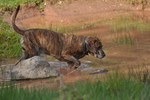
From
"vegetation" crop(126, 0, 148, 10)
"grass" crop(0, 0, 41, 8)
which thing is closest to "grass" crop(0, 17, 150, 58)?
"vegetation" crop(126, 0, 148, 10)

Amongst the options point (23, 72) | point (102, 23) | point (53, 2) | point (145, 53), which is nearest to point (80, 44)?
point (23, 72)

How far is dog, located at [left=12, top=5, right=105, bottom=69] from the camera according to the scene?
1137 centimetres

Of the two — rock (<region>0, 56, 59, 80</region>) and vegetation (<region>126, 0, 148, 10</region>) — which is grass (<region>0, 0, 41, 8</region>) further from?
rock (<region>0, 56, 59, 80</region>)

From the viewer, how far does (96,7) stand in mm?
20531

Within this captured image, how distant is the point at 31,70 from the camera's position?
10781mm

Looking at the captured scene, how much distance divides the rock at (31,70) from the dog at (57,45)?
417 millimetres

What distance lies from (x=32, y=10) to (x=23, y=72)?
10.5 m

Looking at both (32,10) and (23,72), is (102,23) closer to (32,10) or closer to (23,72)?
(32,10)

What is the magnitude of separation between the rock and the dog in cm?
42

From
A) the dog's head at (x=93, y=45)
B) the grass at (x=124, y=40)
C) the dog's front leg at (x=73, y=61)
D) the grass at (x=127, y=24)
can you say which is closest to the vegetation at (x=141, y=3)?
the grass at (x=127, y=24)

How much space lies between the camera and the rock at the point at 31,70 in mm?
10594

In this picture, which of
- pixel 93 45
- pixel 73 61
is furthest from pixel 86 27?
pixel 73 61

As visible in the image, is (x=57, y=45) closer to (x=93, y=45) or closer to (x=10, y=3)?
(x=93, y=45)

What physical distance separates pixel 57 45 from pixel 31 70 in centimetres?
107
